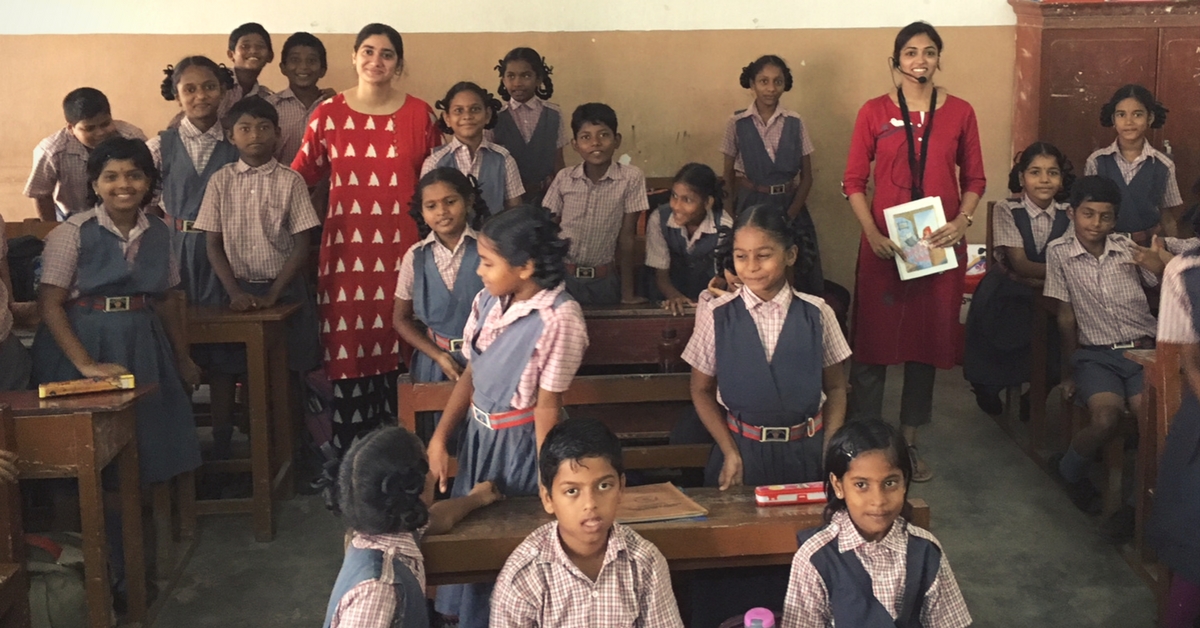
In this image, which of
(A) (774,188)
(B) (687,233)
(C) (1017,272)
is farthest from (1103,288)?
(A) (774,188)

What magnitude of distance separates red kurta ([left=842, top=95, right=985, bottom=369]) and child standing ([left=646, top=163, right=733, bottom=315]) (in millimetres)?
525

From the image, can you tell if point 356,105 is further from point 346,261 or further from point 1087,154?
point 1087,154

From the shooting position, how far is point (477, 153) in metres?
4.48

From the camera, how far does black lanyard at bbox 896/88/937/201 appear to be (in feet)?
14.6

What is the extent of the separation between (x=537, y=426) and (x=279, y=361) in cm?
177

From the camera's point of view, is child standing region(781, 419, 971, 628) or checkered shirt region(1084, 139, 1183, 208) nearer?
child standing region(781, 419, 971, 628)

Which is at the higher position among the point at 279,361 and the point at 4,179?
the point at 4,179

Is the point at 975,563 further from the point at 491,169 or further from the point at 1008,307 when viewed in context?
the point at 491,169

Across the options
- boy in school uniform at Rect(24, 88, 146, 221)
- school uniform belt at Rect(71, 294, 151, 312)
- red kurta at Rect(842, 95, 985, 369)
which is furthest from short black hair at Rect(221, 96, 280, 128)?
red kurta at Rect(842, 95, 985, 369)

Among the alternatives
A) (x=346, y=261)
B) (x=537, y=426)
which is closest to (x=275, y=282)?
(x=346, y=261)

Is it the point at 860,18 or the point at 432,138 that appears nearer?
the point at 432,138

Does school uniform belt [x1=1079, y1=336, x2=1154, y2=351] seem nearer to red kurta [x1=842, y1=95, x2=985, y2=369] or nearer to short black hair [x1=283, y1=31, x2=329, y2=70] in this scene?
red kurta [x1=842, y1=95, x2=985, y2=369]

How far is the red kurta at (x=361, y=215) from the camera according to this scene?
445cm

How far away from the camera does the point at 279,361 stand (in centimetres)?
431
